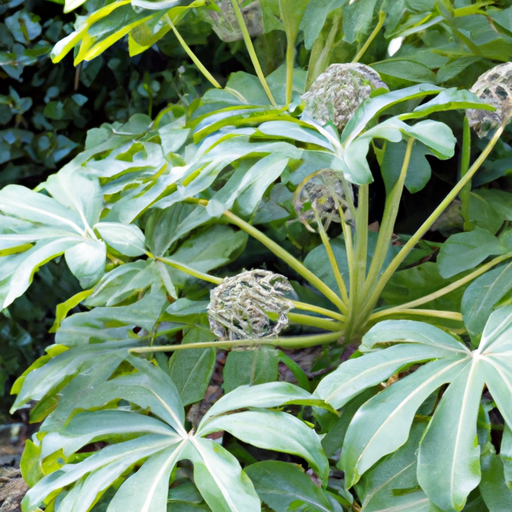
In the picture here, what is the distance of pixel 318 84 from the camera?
31.1 inches

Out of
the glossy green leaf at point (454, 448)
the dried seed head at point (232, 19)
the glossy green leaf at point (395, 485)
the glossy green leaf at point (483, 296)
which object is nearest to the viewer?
the glossy green leaf at point (454, 448)

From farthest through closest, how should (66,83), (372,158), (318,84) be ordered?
(66,83) < (372,158) < (318,84)

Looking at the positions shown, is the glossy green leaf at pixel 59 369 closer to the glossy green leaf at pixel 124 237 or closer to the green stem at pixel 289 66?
the glossy green leaf at pixel 124 237

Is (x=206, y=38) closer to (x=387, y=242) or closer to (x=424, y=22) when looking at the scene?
(x=424, y=22)

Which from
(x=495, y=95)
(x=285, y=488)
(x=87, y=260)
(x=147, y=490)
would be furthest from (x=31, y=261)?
(x=495, y=95)

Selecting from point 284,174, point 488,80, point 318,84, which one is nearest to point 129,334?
point 284,174

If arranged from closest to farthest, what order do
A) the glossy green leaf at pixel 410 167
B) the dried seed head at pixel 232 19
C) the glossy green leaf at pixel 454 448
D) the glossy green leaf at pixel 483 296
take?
the glossy green leaf at pixel 454 448 → the glossy green leaf at pixel 483 296 → the glossy green leaf at pixel 410 167 → the dried seed head at pixel 232 19

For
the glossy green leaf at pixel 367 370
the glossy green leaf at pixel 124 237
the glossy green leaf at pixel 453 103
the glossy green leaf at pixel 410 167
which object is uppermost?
the glossy green leaf at pixel 453 103

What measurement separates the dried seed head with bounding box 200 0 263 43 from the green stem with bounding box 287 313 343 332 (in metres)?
0.65

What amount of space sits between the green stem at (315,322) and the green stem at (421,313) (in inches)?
2.0

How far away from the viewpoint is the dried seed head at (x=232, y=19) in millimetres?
1112

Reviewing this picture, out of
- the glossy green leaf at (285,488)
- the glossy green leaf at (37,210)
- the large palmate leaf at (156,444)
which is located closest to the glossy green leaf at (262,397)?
the large palmate leaf at (156,444)

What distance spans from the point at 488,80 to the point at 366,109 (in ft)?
0.63

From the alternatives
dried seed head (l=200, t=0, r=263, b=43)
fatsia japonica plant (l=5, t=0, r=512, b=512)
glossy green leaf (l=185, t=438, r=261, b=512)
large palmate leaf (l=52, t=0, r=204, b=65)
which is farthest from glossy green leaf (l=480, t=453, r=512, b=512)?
dried seed head (l=200, t=0, r=263, b=43)
